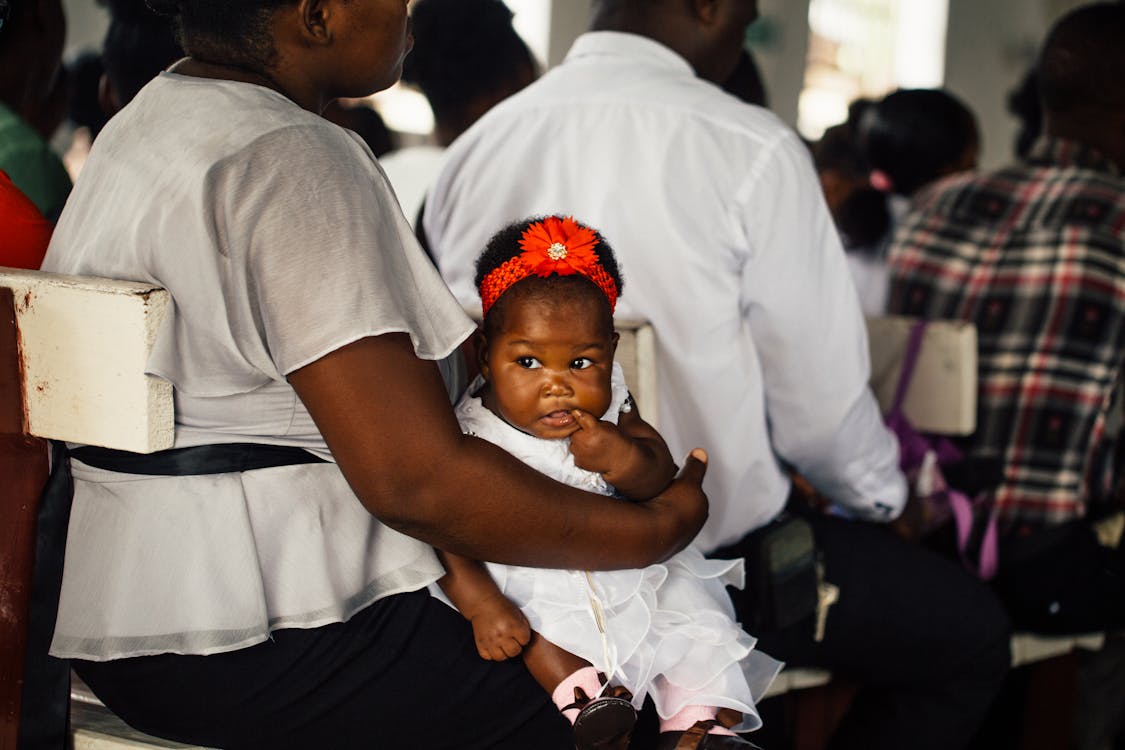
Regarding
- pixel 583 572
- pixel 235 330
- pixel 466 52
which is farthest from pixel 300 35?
pixel 466 52

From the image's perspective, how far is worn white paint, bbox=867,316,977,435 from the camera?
2271 millimetres

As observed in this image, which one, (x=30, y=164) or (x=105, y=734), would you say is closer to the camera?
(x=105, y=734)

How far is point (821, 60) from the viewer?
31.7ft

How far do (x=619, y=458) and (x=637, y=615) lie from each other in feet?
0.61

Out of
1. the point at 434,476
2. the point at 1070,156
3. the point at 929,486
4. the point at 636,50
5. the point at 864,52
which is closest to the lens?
the point at 434,476

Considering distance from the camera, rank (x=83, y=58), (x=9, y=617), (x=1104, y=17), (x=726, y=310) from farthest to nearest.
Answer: (x=83, y=58) → (x=1104, y=17) → (x=726, y=310) → (x=9, y=617)

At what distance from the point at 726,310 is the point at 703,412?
0.18 metres

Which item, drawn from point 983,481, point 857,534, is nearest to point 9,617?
point 857,534

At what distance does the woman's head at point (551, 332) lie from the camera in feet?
4.56

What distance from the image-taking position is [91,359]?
1.14 m

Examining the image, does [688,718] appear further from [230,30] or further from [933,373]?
[933,373]

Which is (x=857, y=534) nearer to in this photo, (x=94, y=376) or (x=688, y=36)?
(x=688, y=36)

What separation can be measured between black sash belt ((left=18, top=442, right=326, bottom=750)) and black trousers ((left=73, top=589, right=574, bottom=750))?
0.06m

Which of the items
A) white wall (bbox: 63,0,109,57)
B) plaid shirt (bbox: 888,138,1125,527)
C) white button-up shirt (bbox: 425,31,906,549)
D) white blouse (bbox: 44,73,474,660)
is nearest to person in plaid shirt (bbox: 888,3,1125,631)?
plaid shirt (bbox: 888,138,1125,527)
